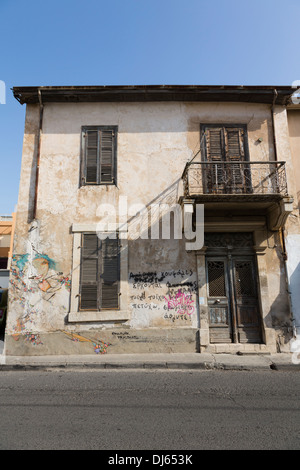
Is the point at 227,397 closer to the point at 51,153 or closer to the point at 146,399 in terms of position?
the point at 146,399

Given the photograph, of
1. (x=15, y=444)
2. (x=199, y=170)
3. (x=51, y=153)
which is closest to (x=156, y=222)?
(x=199, y=170)

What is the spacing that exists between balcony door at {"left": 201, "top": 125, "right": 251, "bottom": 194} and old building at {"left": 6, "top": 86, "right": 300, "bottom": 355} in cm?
4

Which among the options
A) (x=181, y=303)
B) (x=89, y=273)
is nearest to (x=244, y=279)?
(x=181, y=303)

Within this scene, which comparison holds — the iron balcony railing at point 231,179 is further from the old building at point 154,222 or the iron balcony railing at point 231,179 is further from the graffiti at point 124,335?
the graffiti at point 124,335

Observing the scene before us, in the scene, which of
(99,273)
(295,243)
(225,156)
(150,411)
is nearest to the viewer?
(150,411)

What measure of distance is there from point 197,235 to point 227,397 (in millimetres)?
4272

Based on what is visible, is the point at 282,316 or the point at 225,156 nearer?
the point at 282,316

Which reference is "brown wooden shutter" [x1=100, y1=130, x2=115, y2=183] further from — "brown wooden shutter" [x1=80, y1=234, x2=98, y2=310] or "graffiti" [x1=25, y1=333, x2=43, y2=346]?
"graffiti" [x1=25, y1=333, x2=43, y2=346]

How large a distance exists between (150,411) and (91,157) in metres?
6.83

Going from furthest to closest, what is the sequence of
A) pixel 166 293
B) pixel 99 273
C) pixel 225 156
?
pixel 225 156 → pixel 99 273 → pixel 166 293

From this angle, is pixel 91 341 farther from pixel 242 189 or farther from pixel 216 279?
pixel 242 189

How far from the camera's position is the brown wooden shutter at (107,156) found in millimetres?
8414

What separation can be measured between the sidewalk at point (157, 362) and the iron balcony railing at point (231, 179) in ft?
14.2

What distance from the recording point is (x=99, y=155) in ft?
27.9
